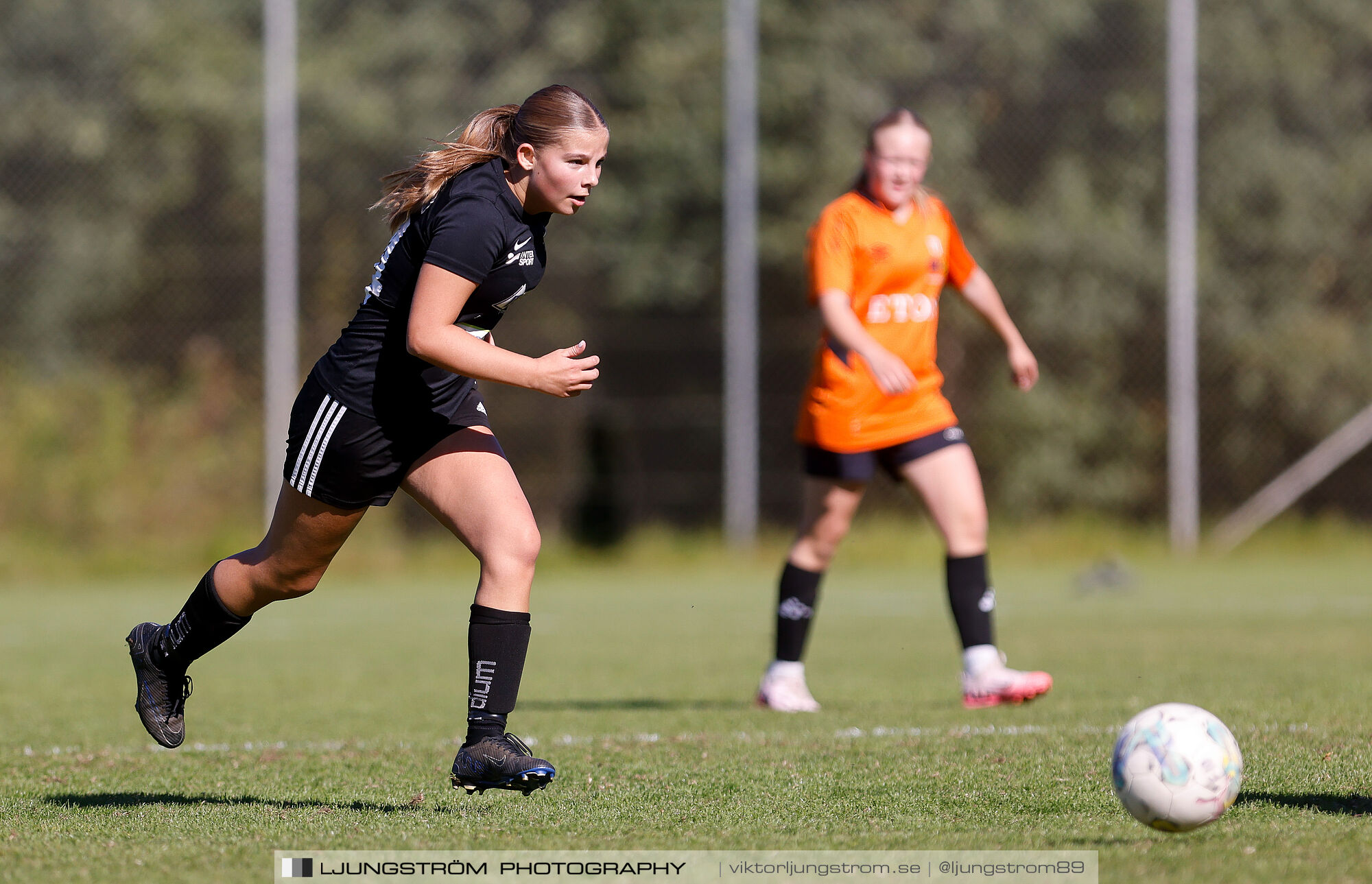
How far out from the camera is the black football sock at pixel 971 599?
5.91 meters

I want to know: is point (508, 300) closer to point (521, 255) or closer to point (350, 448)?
point (521, 255)

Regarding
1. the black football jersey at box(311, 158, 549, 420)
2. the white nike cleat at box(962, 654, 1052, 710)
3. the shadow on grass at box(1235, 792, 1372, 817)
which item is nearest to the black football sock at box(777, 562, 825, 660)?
the white nike cleat at box(962, 654, 1052, 710)

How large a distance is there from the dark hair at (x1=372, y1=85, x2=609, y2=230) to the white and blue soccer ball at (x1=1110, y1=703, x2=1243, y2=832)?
1854mm

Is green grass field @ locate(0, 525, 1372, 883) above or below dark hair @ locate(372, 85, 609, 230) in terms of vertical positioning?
below

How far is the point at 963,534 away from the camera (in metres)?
6.01

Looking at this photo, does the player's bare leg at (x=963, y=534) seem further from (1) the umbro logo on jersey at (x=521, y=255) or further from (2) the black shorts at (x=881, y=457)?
(1) the umbro logo on jersey at (x=521, y=255)

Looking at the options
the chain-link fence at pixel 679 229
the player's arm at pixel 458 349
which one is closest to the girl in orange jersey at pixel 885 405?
the player's arm at pixel 458 349

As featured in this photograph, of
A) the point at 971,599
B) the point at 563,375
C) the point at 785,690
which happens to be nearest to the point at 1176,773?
the point at 563,375

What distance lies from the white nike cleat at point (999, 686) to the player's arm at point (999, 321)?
1.10 meters

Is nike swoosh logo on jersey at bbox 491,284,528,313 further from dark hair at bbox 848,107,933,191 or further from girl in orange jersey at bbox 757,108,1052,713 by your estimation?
dark hair at bbox 848,107,933,191

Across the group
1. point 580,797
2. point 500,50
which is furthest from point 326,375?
point 500,50

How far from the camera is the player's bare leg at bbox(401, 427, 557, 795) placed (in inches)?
154

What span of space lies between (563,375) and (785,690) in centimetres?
258

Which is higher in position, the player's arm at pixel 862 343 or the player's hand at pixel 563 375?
the player's arm at pixel 862 343
